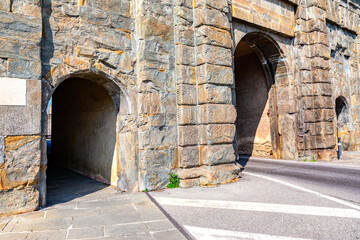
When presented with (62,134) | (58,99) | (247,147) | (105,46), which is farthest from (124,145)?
→ (247,147)

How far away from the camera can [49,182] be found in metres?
5.89

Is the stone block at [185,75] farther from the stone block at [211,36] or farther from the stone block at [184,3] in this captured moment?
the stone block at [184,3]

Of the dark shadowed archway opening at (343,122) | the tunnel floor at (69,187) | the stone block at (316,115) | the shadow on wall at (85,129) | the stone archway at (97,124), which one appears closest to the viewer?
the stone archway at (97,124)

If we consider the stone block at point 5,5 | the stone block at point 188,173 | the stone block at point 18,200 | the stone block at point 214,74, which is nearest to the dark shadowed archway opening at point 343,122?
the stone block at point 214,74

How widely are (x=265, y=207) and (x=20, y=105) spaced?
143 inches

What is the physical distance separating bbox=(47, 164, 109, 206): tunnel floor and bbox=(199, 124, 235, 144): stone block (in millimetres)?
2048

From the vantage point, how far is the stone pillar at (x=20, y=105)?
3.52 metres

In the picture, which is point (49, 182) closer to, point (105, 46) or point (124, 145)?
point (124, 145)

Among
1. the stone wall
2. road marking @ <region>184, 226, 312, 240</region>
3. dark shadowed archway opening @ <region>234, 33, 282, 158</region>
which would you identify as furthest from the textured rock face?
the stone wall

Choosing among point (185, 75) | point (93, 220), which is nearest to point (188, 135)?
point (185, 75)

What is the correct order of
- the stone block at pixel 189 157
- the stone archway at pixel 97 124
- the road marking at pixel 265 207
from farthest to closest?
the stone block at pixel 189 157
the stone archway at pixel 97 124
the road marking at pixel 265 207

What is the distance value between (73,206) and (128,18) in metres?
3.32

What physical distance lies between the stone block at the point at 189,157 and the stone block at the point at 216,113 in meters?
0.57

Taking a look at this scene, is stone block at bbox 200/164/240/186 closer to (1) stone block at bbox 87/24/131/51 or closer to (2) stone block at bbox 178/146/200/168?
(2) stone block at bbox 178/146/200/168
